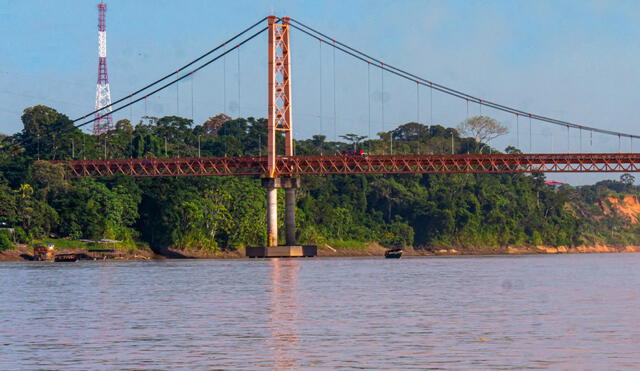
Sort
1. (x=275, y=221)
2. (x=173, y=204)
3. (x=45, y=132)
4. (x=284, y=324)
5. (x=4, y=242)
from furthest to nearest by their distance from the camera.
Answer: (x=45, y=132) → (x=173, y=204) → (x=275, y=221) → (x=4, y=242) → (x=284, y=324)

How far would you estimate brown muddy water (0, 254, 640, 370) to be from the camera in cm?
2608

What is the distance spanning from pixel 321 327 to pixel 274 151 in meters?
101

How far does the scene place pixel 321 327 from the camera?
114 ft

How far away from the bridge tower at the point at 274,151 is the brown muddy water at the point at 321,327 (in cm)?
7440

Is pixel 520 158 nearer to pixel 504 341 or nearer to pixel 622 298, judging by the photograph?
pixel 622 298

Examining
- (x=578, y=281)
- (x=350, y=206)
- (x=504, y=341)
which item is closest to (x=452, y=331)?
(x=504, y=341)

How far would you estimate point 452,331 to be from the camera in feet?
108

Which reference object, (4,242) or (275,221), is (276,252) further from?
(4,242)

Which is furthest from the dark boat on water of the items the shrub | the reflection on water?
the reflection on water

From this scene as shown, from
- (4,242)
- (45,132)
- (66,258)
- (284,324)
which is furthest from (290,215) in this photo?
(284,324)

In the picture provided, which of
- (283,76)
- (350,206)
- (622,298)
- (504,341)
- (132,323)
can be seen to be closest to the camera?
(504,341)

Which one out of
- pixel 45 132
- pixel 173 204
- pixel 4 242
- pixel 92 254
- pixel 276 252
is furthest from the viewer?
pixel 45 132

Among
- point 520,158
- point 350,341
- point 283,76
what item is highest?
point 283,76

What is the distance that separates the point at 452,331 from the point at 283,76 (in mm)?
111556
